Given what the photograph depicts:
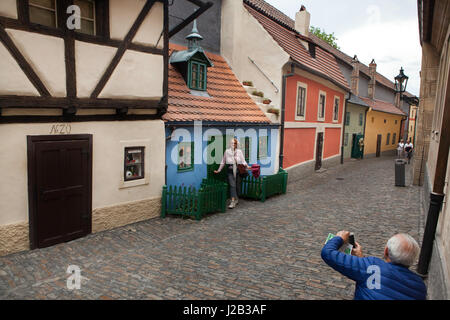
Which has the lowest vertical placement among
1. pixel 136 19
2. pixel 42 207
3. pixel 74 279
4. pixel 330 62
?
pixel 74 279

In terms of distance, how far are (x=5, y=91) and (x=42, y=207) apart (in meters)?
2.18

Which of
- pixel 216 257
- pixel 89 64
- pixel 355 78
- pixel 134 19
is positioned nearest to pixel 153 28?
pixel 134 19

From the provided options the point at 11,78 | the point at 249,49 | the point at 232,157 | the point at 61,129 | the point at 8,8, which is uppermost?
the point at 249,49

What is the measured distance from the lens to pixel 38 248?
619 cm

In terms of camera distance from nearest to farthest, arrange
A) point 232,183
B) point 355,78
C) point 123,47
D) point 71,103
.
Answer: point 71,103, point 123,47, point 232,183, point 355,78

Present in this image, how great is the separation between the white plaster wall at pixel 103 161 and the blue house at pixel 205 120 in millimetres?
560

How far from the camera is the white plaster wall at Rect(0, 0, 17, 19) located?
528cm

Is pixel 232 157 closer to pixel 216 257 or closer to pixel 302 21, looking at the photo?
pixel 216 257

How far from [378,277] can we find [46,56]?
6176 mm

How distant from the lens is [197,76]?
10.7m

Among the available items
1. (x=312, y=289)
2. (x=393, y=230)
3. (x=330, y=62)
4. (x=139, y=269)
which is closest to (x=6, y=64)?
(x=139, y=269)

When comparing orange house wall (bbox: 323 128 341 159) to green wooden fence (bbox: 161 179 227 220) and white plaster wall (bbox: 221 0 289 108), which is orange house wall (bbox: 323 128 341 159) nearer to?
white plaster wall (bbox: 221 0 289 108)

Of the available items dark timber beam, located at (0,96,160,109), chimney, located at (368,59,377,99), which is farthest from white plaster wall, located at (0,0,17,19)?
chimney, located at (368,59,377,99)

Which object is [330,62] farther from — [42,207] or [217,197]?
[42,207]
